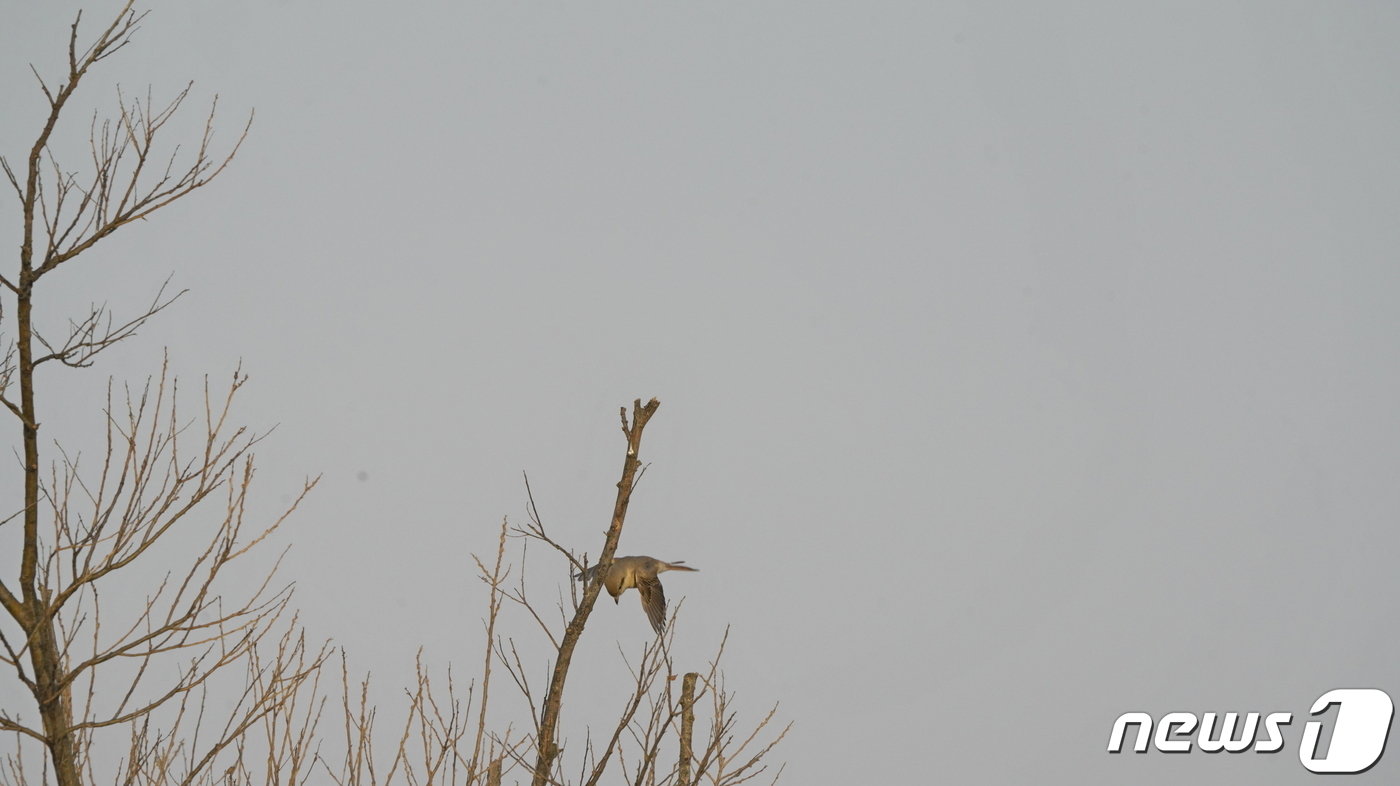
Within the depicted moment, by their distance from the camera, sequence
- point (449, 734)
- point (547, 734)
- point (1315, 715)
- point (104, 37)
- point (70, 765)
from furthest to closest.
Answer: point (1315, 715) < point (449, 734) < point (547, 734) < point (104, 37) < point (70, 765)

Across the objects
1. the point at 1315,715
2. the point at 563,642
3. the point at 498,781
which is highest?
the point at 1315,715

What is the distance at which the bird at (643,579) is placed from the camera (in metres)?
4.52

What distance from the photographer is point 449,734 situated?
175 inches

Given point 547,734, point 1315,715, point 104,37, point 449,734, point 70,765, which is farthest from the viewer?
point 1315,715

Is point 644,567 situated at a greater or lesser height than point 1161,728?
lesser

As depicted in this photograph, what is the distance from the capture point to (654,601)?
4766mm

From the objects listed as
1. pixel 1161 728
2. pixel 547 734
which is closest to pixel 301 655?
pixel 547 734

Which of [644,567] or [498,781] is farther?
[644,567]

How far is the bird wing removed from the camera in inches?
185

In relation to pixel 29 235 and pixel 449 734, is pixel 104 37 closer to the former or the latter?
pixel 29 235

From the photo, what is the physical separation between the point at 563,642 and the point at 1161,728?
37.7 feet

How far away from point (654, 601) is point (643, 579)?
0.15 meters

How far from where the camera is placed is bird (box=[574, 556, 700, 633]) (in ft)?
14.8

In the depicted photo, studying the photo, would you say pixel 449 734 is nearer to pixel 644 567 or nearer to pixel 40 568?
pixel 644 567
